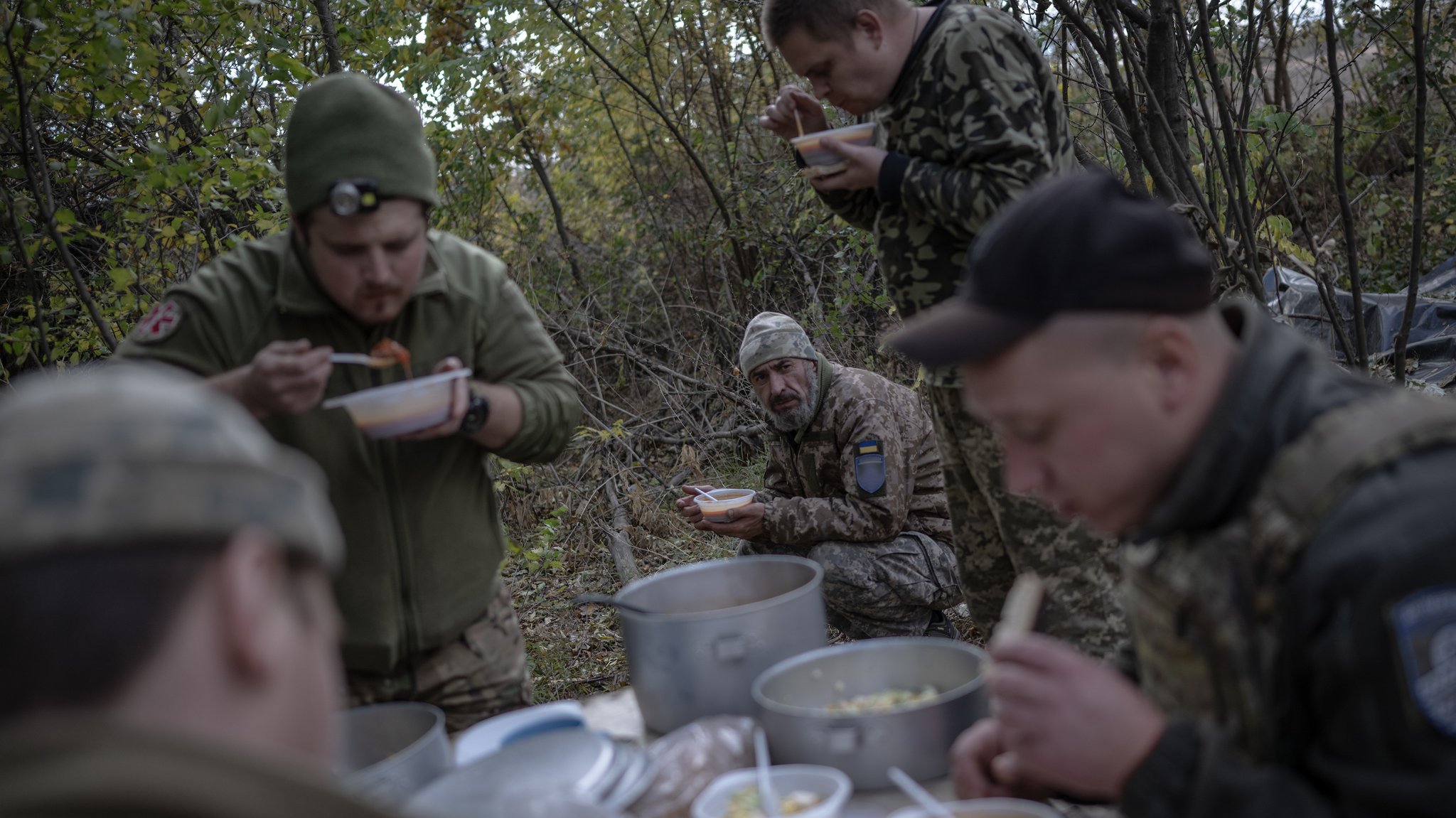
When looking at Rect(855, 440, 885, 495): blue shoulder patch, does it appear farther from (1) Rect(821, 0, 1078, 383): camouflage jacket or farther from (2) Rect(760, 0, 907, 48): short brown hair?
(2) Rect(760, 0, 907, 48): short brown hair

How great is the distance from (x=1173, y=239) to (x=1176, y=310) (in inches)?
3.5

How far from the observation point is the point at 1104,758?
→ 1.28 m

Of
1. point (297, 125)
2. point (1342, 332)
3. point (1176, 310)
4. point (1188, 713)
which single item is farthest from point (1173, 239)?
point (1342, 332)

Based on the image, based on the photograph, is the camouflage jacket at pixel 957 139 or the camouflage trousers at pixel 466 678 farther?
A: the camouflage jacket at pixel 957 139

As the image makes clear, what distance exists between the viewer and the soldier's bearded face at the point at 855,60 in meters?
2.70

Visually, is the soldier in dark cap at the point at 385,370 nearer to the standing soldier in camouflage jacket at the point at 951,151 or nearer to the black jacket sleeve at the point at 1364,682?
the standing soldier in camouflage jacket at the point at 951,151

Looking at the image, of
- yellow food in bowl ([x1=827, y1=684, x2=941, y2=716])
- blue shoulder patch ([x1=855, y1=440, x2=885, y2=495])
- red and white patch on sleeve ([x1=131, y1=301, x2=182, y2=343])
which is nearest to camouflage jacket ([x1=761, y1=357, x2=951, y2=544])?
blue shoulder patch ([x1=855, y1=440, x2=885, y2=495])

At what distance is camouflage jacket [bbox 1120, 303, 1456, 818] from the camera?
1.07 metres

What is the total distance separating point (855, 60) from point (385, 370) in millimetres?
1393

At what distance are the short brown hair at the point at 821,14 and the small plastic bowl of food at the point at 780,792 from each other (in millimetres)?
1855

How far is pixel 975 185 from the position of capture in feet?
8.21

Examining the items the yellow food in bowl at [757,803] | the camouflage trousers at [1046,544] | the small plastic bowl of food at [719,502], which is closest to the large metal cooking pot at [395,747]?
the yellow food in bowl at [757,803]

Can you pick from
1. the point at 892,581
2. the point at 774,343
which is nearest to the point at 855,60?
the point at 774,343

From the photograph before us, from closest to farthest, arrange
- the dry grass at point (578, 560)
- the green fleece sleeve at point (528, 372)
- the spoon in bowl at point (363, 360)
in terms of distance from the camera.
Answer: the spoon in bowl at point (363, 360)
the green fleece sleeve at point (528, 372)
the dry grass at point (578, 560)
